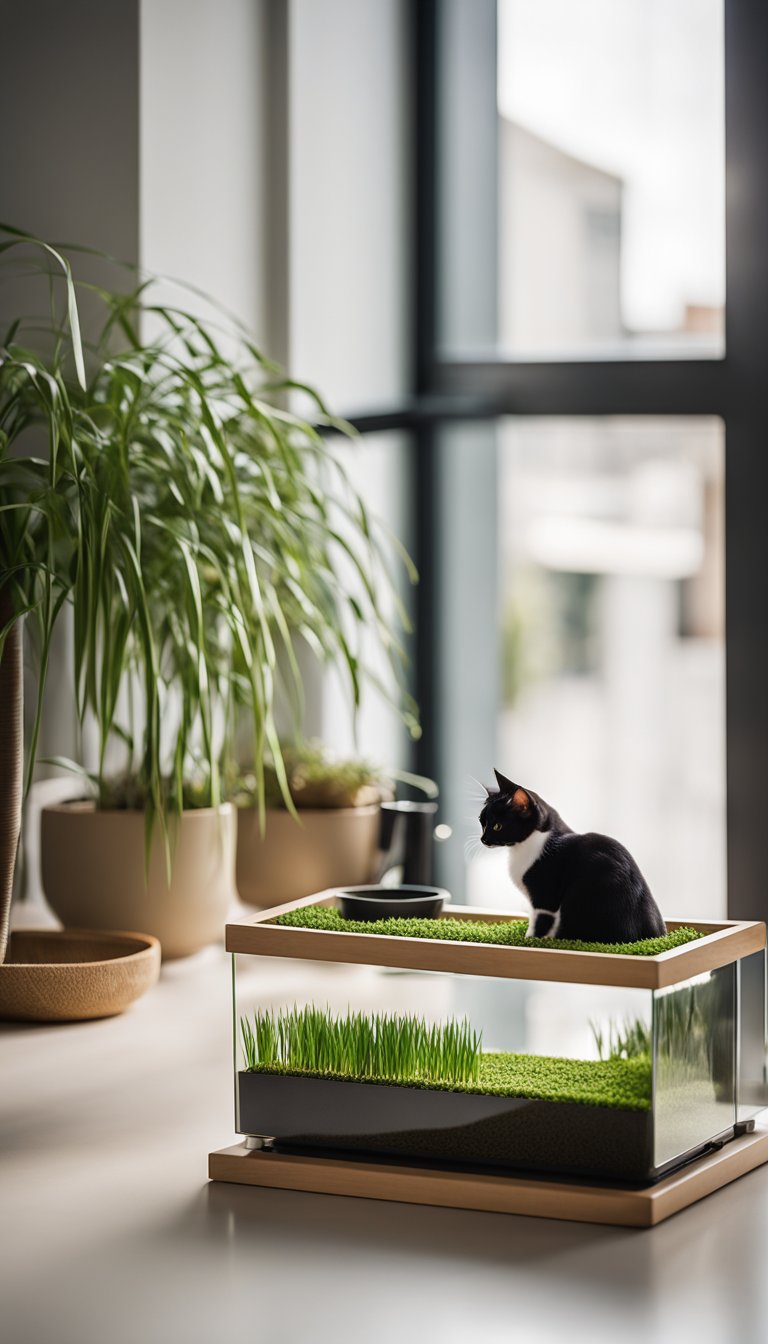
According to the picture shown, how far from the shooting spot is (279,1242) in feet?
3.64

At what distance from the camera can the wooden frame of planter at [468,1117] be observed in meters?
1.15

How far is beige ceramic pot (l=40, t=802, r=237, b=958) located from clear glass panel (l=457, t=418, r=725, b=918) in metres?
0.65

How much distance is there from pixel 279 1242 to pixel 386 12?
6.60ft

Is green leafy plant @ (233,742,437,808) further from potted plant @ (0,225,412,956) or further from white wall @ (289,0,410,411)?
white wall @ (289,0,410,411)

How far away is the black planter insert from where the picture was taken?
1.16 metres

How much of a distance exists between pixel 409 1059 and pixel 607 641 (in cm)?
270

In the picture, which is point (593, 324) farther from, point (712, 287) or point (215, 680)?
point (215, 680)

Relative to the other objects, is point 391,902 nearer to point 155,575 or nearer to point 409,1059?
point 409,1059

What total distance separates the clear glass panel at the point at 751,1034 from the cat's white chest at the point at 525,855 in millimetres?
194

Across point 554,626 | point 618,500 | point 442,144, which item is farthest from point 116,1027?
point 554,626

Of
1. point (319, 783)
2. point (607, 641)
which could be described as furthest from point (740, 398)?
point (607, 641)

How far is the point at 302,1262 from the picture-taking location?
107 centimetres

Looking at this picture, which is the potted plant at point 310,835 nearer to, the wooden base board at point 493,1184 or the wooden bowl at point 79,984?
the wooden bowl at point 79,984

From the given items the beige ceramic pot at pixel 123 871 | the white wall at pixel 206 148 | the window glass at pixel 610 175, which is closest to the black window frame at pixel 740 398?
the window glass at pixel 610 175
